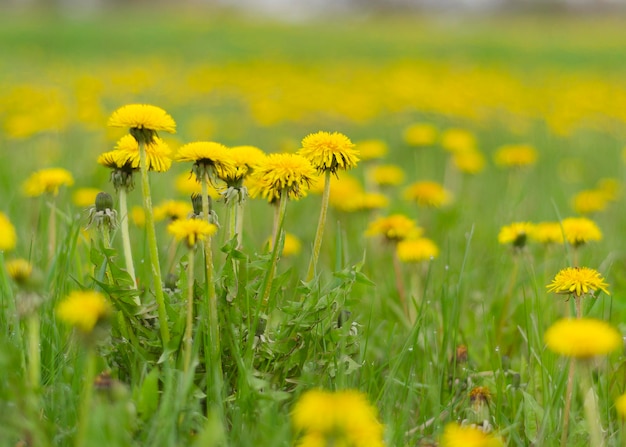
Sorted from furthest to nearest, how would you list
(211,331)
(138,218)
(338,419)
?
(138,218) < (211,331) < (338,419)

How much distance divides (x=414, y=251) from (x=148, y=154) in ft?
3.01

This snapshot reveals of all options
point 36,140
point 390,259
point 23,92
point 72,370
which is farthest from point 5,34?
point 72,370

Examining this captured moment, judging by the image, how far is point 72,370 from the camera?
1.27 meters

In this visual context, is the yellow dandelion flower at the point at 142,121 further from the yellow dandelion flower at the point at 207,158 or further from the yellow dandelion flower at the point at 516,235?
the yellow dandelion flower at the point at 516,235

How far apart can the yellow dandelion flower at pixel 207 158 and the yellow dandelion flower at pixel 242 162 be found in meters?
0.03

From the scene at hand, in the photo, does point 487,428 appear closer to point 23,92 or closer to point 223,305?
point 223,305

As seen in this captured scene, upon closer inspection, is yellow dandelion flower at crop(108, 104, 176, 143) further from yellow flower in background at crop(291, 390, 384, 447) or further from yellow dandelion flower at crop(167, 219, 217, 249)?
yellow flower in background at crop(291, 390, 384, 447)

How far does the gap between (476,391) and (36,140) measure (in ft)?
10.4

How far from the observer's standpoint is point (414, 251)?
205 cm

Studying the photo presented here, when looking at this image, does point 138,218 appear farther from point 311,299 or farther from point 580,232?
point 580,232

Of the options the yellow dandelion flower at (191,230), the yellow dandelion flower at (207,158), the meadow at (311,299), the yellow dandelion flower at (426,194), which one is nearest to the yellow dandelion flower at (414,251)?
the meadow at (311,299)

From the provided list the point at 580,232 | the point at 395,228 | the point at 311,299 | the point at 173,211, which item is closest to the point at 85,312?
the point at 311,299

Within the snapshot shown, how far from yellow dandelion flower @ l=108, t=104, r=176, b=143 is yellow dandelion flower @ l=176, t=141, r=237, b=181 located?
50mm

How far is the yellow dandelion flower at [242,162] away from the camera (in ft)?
4.42
